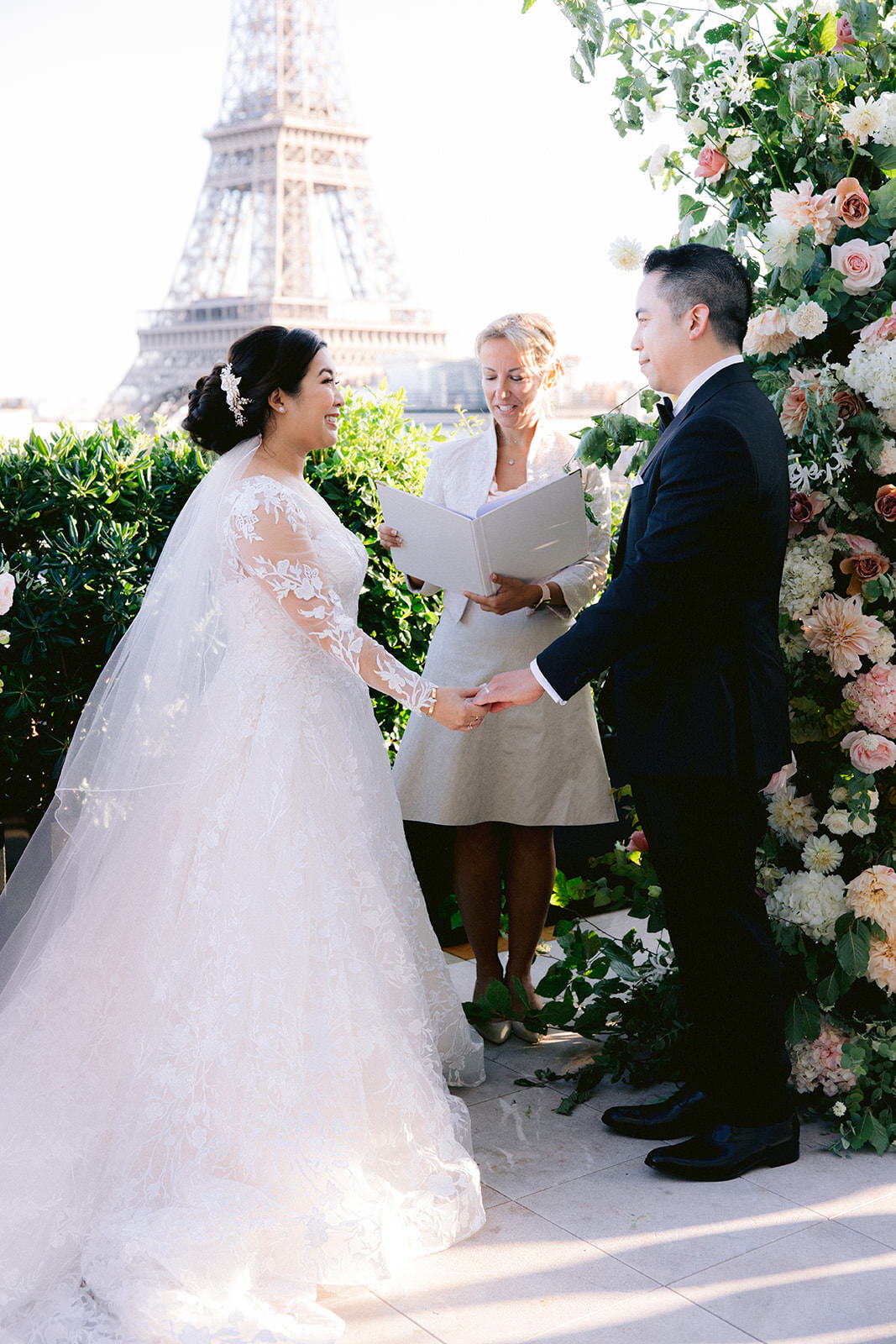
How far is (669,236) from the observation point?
2.71 metres

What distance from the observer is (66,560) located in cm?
298

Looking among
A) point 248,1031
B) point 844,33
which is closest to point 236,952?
point 248,1031

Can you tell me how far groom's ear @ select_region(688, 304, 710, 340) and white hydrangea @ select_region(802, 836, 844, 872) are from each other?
40.6 inches

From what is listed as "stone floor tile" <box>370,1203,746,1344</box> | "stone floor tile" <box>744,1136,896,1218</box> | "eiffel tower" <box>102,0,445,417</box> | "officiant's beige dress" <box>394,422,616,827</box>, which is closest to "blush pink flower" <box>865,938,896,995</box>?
"stone floor tile" <box>744,1136,896,1218</box>

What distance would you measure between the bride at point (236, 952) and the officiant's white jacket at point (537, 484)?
475 mm

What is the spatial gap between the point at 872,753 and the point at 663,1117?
854mm

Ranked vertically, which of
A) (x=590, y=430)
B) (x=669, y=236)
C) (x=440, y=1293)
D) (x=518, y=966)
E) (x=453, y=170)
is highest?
(x=453, y=170)

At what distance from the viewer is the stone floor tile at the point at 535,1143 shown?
2.30 metres

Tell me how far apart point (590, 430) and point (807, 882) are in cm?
105

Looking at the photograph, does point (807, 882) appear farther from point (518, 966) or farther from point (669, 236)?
point (669, 236)

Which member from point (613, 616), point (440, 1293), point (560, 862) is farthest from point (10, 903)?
point (560, 862)

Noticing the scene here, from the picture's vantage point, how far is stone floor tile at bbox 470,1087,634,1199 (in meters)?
2.30

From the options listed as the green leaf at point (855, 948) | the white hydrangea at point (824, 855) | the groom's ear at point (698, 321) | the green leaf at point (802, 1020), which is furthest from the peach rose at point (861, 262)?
the green leaf at point (802, 1020)

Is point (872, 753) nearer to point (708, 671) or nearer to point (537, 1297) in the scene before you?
point (708, 671)
